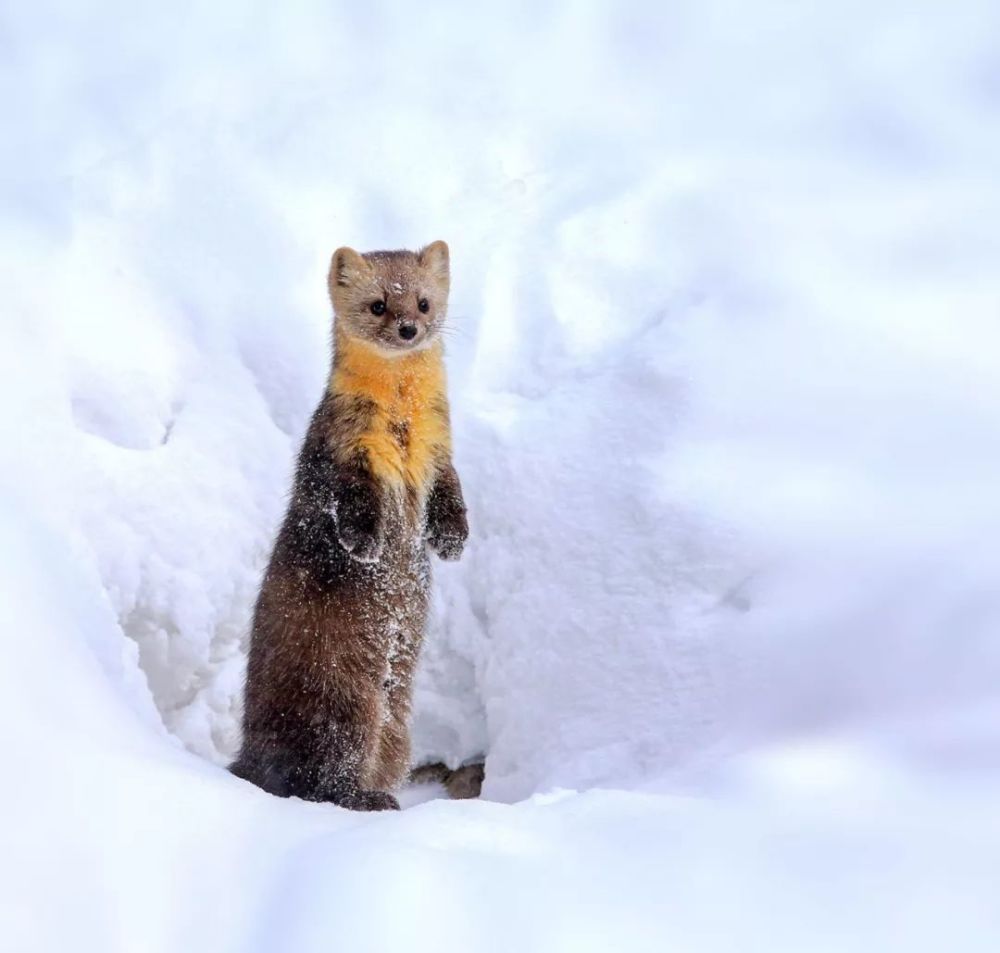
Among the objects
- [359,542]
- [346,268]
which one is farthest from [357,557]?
[346,268]

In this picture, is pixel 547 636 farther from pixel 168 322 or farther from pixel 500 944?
pixel 500 944

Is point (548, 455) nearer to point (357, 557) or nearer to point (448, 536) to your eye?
point (448, 536)

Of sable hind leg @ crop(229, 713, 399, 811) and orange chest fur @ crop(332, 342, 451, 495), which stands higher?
orange chest fur @ crop(332, 342, 451, 495)

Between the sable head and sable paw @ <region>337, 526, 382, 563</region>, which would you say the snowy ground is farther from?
the sable head

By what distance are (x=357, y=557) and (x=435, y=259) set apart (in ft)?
3.82

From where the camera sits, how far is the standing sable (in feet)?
12.6

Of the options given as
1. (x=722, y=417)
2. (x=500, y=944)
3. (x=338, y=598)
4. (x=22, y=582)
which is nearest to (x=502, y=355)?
(x=722, y=417)

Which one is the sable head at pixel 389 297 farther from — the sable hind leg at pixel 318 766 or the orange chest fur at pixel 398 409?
the sable hind leg at pixel 318 766

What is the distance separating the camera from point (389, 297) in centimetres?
406

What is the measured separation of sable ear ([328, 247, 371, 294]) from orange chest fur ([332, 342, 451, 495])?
0.25 m

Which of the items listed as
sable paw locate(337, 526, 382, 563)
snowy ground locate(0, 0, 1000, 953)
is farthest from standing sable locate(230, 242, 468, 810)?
snowy ground locate(0, 0, 1000, 953)

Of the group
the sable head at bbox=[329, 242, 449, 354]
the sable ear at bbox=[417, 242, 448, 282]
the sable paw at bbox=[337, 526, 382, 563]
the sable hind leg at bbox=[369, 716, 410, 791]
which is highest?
the sable ear at bbox=[417, 242, 448, 282]

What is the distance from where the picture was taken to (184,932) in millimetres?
2146

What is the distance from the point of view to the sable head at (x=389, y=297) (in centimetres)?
397
